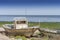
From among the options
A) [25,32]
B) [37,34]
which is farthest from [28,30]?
[37,34]

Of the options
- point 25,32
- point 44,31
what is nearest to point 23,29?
point 25,32

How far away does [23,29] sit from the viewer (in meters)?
24.3

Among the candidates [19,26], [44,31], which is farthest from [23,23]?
[44,31]

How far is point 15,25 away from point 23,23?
83 centimetres

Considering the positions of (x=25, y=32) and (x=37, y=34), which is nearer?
(x=25, y=32)

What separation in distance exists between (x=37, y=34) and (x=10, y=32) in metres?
3.46

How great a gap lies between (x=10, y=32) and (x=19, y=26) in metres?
1.07

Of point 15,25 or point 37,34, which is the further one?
point 37,34

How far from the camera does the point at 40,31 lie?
25891 mm

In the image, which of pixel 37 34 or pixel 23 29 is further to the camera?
pixel 37 34

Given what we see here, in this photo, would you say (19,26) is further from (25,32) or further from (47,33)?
(47,33)

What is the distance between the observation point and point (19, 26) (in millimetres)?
24891

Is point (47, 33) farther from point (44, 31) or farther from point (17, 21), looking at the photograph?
point (17, 21)

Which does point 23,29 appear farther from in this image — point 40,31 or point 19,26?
point 40,31
